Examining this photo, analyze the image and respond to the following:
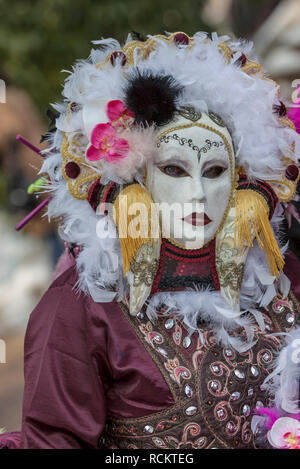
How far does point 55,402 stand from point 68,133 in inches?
31.2

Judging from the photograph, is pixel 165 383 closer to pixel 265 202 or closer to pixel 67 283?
pixel 67 283

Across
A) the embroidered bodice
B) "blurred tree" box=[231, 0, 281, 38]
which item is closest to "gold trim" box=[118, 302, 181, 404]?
the embroidered bodice

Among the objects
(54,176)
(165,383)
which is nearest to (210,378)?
(165,383)

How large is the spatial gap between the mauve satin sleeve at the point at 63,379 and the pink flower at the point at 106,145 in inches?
16.3

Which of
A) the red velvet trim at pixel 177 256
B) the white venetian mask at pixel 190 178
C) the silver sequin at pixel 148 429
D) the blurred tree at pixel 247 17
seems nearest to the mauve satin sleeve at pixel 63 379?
the silver sequin at pixel 148 429

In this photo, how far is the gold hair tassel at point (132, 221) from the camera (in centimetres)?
188

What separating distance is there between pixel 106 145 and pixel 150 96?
0.63ft

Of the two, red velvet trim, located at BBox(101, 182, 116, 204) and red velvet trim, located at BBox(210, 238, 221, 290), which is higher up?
red velvet trim, located at BBox(101, 182, 116, 204)

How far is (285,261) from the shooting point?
2.25 metres

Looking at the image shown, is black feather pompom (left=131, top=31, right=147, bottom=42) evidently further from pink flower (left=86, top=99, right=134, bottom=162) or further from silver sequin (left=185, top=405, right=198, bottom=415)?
silver sequin (left=185, top=405, right=198, bottom=415)

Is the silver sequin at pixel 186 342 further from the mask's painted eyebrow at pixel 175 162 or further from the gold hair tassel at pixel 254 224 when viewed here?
the mask's painted eyebrow at pixel 175 162

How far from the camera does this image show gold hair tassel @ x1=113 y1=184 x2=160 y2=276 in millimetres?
1879

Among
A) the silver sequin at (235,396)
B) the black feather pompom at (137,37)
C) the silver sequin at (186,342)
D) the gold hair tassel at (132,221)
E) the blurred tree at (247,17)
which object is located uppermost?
the blurred tree at (247,17)

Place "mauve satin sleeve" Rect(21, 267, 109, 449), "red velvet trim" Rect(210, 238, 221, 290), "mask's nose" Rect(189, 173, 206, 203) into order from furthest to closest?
"red velvet trim" Rect(210, 238, 221, 290) → "mask's nose" Rect(189, 173, 206, 203) → "mauve satin sleeve" Rect(21, 267, 109, 449)
